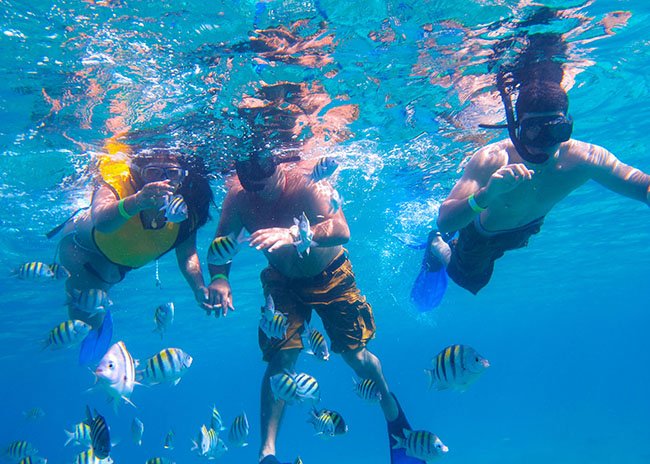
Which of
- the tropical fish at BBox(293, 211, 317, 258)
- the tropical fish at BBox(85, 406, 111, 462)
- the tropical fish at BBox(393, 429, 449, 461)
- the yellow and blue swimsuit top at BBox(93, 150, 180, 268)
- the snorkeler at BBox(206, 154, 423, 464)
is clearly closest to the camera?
the tropical fish at BBox(293, 211, 317, 258)

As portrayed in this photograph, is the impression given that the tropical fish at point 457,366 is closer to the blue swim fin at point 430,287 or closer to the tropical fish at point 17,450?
the blue swim fin at point 430,287

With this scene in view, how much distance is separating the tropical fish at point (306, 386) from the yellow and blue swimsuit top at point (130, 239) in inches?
130

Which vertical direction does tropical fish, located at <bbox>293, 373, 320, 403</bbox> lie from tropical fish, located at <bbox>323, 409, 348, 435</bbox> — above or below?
above

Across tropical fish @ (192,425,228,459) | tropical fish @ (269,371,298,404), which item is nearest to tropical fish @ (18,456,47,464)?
tropical fish @ (192,425,228,459)

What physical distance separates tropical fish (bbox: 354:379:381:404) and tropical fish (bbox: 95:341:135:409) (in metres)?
3.43

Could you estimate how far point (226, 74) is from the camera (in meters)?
7.14

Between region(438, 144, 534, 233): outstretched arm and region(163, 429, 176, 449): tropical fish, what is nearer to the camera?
region(438, 144, 534, 233): outstretched arm

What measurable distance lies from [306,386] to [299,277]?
187 centimetres

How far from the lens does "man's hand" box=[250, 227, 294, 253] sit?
13.5 ft

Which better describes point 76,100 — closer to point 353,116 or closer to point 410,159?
point 353,116

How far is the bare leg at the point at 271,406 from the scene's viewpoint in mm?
5383

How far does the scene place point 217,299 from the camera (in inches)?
206

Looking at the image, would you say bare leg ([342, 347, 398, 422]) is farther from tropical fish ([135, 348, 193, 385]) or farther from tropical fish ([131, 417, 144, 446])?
tropical fish ([131, 417, 144, 446])

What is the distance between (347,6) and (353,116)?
4.09 m
